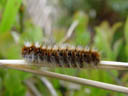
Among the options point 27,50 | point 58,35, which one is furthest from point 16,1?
point 58,35

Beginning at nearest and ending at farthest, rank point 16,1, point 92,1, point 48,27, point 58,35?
1. point 16,1
2. point 58,35
3. point 48,27
4. point 92,1

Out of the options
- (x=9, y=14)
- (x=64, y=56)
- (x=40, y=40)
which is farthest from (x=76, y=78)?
(x=40, y=40)

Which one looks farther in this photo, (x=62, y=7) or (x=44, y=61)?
(x=62, y=7)

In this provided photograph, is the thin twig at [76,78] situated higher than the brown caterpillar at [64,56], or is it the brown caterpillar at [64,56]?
the brown caterpillar at [64,56]

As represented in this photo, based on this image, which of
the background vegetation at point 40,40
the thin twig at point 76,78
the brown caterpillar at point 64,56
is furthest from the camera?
the background vegetation at point 40,40

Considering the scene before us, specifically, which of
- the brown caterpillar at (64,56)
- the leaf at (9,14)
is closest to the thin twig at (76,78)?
the brown caterpillar at (64,56)

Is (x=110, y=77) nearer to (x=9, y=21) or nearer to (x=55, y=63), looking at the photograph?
(x=55, y=63)

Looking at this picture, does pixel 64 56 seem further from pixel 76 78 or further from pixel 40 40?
pixel 40 40

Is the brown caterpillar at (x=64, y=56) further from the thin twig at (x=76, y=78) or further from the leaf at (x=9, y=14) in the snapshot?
the leaf at (x=9, y=14)

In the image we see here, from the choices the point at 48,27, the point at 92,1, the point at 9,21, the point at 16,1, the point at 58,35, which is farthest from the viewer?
the point at 92,1
